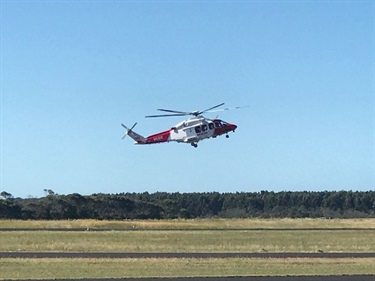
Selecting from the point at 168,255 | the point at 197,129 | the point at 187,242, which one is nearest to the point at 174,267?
the point at 168,255

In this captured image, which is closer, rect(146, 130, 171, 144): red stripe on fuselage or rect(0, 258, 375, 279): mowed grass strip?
rect(0, 258, 375, 279): mowed grass strip

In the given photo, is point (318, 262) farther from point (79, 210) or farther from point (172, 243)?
point (79, 210)

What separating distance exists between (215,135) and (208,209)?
14442cm

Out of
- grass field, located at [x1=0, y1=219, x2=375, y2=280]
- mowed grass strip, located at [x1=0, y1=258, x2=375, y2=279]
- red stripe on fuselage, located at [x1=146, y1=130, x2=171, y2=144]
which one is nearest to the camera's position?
mowed grass strip, located at [x1=0, y1=258, x2=375, y2=279]

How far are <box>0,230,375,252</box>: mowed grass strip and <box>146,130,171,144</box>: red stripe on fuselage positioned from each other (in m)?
8.17

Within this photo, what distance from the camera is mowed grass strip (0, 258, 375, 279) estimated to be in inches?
1474

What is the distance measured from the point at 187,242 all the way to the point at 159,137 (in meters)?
13.0

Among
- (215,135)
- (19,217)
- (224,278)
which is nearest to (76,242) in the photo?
(215,135)

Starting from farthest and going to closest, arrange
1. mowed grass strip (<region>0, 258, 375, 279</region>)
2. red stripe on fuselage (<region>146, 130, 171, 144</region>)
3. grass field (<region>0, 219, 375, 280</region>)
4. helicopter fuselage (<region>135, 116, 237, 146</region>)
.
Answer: red stripe on fuselage (<region>146, 130, 171, 144</region>), helicopter fuselage (<region>135, 116, 237, 146</region>), grass field (<region>0, 219, 375, 280</region>), mowed grass strip (<region>0, 258, 375, 279</region>)

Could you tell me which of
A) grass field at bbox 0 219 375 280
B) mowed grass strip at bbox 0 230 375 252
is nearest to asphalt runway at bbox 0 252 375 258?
grass field at bbox 0 219 375 280

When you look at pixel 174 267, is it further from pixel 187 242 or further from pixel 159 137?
pixel 187 242

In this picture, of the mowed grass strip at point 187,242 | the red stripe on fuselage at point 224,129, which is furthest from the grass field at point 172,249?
the red stripe on fuselage at point 224,129

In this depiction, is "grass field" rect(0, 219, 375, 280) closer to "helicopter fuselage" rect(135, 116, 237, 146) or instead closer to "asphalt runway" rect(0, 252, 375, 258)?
"asphalt runway" rect(0, 252, 375, 258)

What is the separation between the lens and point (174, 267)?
1630 inches
